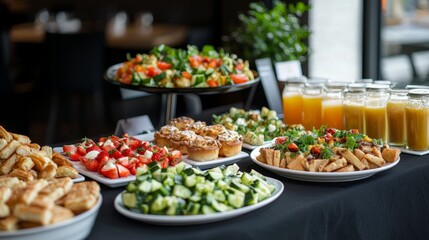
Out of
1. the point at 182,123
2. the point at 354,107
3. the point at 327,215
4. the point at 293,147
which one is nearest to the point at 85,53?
the point at 182,123

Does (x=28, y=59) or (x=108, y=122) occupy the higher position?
(x=28, y=59)

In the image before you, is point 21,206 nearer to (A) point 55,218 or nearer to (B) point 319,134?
(A) point 55,218

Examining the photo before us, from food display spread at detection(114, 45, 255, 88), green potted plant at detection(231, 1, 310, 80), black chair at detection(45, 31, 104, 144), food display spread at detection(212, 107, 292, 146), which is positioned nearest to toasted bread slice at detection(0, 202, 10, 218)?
food display spread at detection(212, 107, 292, 146)

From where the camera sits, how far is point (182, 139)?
2104mm

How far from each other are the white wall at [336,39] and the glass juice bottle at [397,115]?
2407 millimetres

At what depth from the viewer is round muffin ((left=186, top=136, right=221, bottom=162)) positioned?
1988mm

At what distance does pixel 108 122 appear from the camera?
245 inches

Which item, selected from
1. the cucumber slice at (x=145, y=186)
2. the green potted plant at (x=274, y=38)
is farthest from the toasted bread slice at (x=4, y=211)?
the green potted plant at (x=274, y=38)

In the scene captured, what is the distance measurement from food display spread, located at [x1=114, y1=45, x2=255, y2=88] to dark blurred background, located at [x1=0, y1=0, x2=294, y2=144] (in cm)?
33

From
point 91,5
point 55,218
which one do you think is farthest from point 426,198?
point 91,5

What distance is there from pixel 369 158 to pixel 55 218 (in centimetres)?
98

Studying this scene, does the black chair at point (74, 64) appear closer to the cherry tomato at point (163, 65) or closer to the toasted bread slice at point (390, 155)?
the cherry tomato at point (163, 65)

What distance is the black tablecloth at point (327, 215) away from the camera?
1.54 m

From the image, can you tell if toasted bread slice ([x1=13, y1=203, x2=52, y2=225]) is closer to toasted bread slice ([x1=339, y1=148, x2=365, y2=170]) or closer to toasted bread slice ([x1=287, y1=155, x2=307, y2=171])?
toasted bread slice ([x1=287, y1=155, x2=307, y2=171])
